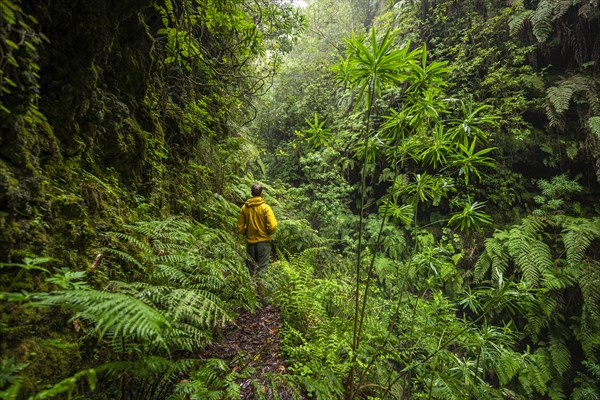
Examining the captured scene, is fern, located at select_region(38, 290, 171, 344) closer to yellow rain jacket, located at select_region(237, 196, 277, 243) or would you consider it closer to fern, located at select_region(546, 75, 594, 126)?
yellow rain jacket, located at select_region(237, 196, 277, 243)

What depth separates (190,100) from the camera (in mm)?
4305

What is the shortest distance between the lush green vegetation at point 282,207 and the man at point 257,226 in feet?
1.24

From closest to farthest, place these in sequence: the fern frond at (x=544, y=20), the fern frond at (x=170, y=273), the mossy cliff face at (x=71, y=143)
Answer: the mossy cliff face at (x=71, y=143)
the fern frond at (x=170, y=273)
the fern frond at (x=544, y=20)

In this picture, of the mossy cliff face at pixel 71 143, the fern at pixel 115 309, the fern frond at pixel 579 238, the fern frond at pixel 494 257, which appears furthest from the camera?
the fern frond at pixel 494 257

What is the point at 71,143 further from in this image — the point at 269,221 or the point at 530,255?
the point at 530,255

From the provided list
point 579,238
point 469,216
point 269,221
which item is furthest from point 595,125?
point 269,221

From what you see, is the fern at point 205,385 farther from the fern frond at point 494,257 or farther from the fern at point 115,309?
the fern frond at point 494,257

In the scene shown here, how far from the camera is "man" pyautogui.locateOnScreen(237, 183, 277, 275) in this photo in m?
4.41

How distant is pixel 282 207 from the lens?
7219 mm

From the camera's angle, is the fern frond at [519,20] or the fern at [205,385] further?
the fern frond at [519,20]

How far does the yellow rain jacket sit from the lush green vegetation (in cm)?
51

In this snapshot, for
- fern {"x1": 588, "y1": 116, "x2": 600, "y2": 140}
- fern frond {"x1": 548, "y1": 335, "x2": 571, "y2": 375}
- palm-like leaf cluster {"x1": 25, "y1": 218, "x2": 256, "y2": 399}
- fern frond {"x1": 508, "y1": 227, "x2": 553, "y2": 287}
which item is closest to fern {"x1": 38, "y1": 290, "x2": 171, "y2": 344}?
palm-like leaf cluster {"x1": 25, "y1": 218, "x2": 256, "y2": 399}

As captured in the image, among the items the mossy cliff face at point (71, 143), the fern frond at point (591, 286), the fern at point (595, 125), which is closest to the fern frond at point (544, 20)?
the fern at point (595, 125)

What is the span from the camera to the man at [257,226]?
4.41 m
